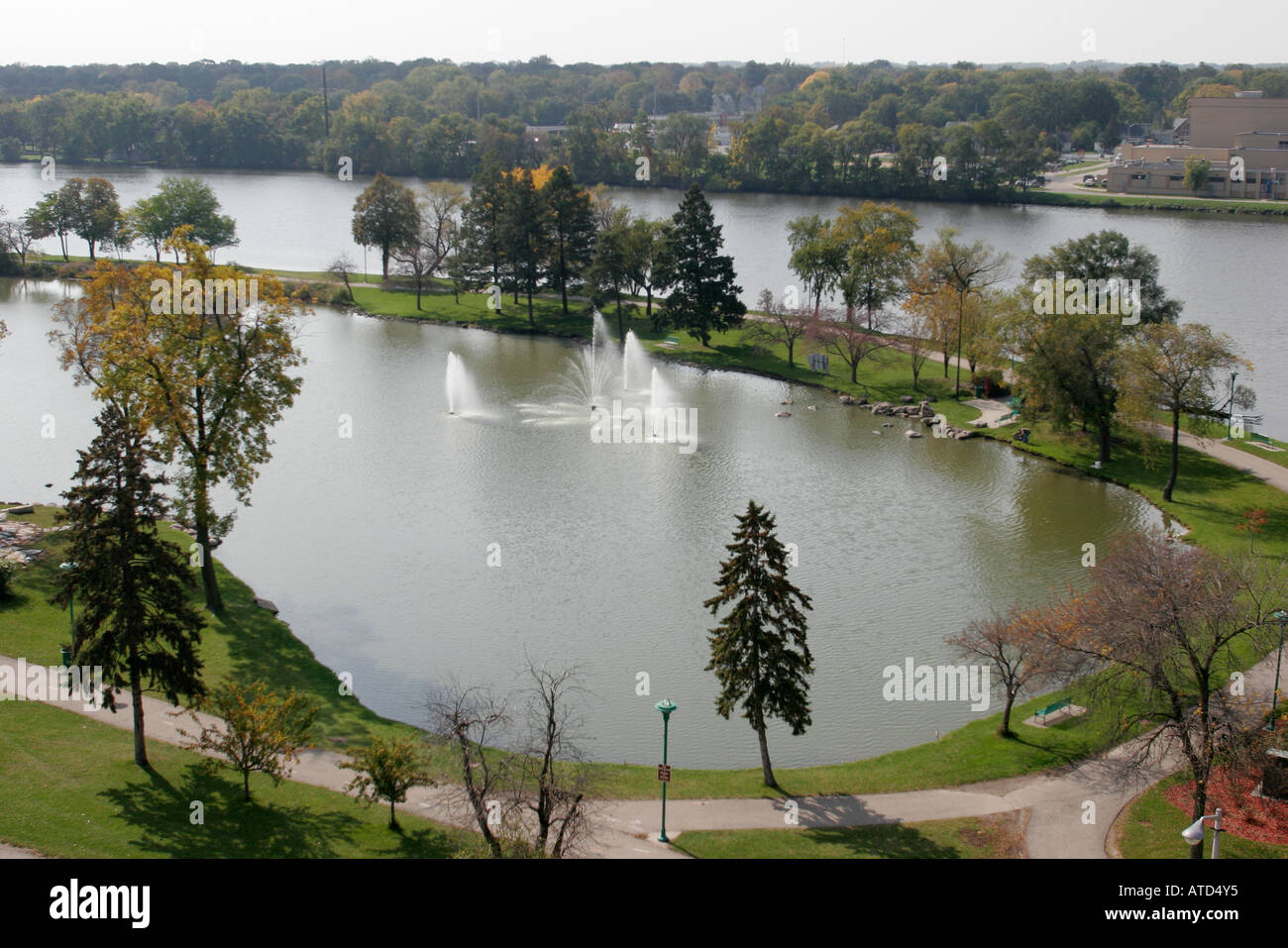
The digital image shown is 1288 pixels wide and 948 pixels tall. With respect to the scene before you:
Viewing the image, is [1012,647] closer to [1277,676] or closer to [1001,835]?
[1277,676]

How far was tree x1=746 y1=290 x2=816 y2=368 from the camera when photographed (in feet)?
202

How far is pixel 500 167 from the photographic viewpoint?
251 feet

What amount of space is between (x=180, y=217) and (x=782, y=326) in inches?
1892

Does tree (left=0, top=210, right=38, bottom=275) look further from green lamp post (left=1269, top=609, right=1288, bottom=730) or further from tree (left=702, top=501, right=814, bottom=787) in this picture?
green lamp post (left=1269, top=609, right=1288, bottom=730)

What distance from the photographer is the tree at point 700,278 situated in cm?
6475

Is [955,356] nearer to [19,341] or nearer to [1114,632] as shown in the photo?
[1114,632]

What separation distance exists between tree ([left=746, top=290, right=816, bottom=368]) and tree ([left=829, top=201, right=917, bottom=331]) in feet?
8.29

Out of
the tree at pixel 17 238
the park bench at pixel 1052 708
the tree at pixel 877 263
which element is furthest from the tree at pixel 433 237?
the park bench at pixel 1052 708

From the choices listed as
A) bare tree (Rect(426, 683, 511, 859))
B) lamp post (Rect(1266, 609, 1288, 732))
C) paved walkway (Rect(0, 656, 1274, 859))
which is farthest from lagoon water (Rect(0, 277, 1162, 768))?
lamp post (Rect(1266, 609, 1288, 732))

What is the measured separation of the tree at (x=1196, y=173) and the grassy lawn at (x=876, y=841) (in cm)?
12144

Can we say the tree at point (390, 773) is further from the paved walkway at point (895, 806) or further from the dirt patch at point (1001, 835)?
the dirt patch at point (1001, 835)

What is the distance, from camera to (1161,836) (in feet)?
73.5

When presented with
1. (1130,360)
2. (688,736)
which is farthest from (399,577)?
(1130,360)

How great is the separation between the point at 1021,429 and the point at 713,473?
14.6 m
